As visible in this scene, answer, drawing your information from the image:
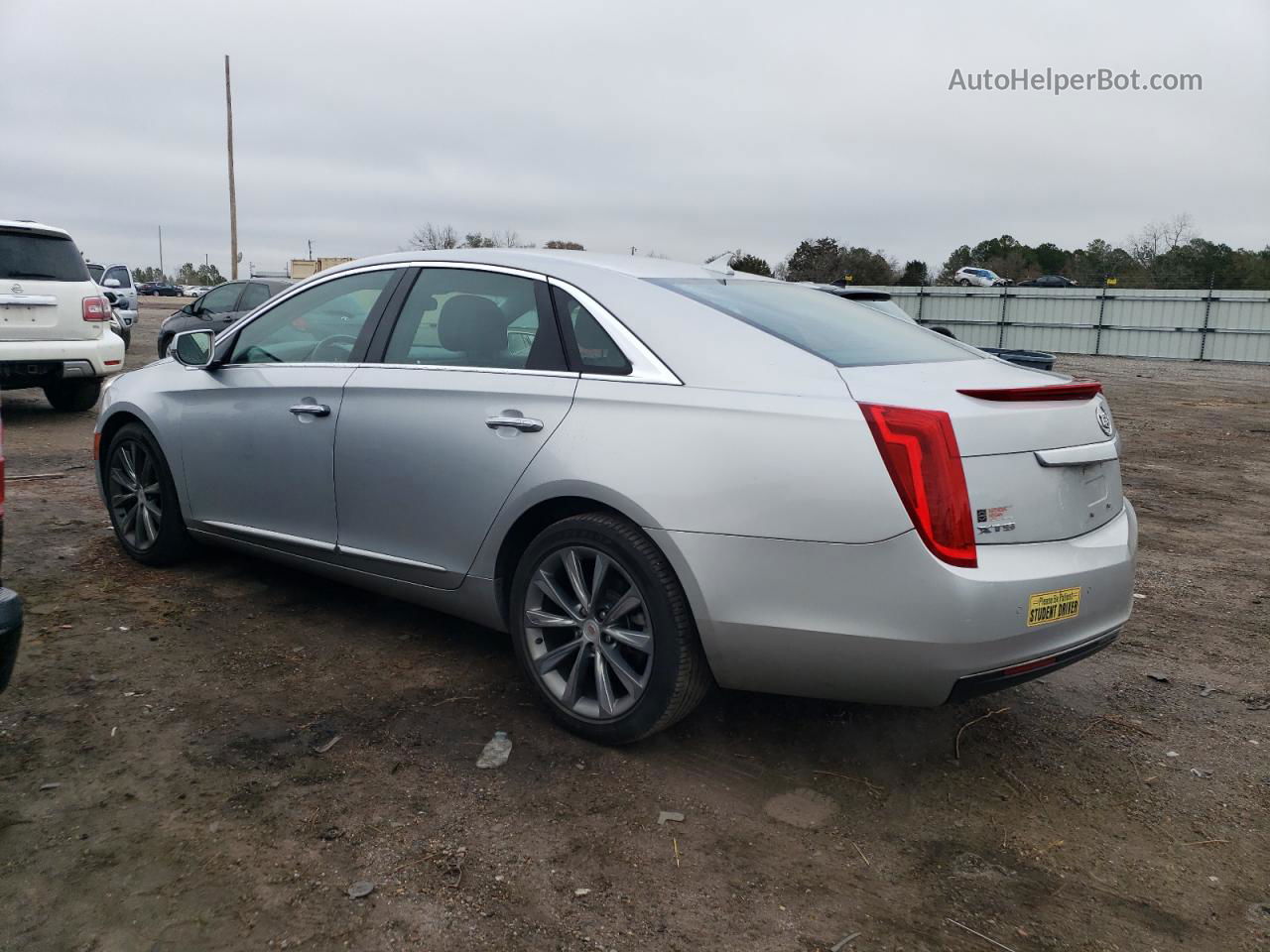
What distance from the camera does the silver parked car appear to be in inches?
113

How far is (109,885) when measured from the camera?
8.54 feet

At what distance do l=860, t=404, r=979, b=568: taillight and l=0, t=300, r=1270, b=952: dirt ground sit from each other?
86 cm

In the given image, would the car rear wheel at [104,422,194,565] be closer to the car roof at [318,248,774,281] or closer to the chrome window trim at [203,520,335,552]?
the chrome window trim at [203,520,335,552]

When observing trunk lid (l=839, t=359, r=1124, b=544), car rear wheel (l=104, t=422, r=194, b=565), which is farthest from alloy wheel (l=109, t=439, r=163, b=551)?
trunk lid (l=839, t=359, r=1124, b=544)

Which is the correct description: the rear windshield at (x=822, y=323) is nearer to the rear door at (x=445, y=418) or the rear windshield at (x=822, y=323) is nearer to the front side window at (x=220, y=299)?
the rear door at (x=445, y=418)

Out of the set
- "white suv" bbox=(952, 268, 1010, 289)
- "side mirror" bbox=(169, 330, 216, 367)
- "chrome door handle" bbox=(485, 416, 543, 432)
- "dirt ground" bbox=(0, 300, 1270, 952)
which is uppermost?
"white suv" bbox=(952, 268, 1010, 289)

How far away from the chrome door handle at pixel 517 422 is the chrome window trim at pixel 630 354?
0.23 meters

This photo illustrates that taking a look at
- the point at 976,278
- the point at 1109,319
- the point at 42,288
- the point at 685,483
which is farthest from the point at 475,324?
the point at 976,278

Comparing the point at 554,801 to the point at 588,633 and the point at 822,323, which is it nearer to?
the point at 588,633

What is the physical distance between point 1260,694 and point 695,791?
2443 mm

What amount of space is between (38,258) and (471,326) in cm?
800

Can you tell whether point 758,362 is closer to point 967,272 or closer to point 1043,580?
point 1043,580

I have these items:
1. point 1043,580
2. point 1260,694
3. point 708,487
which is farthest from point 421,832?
point 1260,694

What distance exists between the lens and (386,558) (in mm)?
4020
